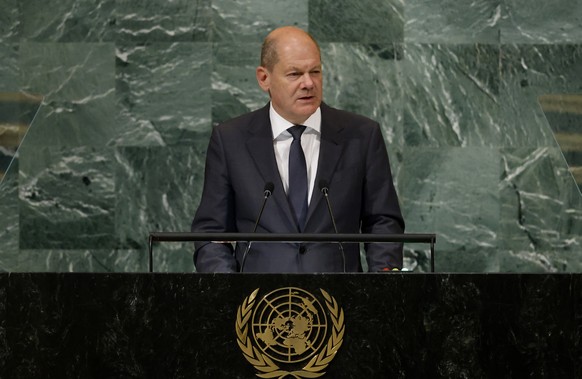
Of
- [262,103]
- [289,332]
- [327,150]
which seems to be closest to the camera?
[289,332]

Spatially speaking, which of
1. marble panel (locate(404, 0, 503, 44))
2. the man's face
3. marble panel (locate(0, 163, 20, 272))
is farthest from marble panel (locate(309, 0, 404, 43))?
the man's face

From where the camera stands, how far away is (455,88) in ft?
21.4

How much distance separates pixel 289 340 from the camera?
3.29 metres

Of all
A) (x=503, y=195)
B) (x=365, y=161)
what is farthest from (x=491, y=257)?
(x=365, y=161)

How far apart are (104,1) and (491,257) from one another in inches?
104

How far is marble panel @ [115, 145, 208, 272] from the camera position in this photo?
6.50m

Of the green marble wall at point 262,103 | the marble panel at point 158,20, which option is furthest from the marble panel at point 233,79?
the marble panel at point 158,20

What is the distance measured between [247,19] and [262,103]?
482 mm

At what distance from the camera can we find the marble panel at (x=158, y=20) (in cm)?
646

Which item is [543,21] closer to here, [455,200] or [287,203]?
[455,200]

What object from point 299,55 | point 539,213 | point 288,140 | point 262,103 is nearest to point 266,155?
point 288,140

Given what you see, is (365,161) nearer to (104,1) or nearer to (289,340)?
(289,340)

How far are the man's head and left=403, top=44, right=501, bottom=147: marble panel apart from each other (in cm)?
218

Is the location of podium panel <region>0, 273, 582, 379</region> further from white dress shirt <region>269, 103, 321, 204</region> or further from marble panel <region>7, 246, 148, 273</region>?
marble panel <region>7, 246, 148, 273</region>
